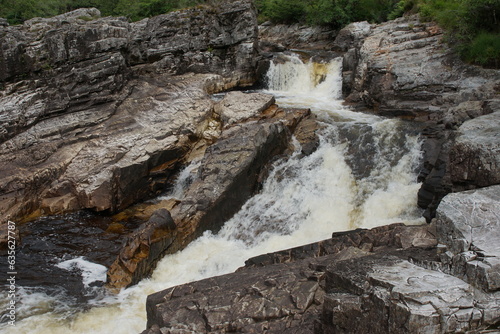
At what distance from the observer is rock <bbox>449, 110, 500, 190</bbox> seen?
7.19 metres

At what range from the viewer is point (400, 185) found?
424 inches

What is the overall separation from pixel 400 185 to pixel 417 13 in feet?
40.9

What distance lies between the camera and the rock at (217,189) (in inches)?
356

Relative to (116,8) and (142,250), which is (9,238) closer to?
(142,250)

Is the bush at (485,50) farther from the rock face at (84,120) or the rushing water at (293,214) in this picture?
the rock face at (84,120)

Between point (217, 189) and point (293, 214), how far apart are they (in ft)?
7.23

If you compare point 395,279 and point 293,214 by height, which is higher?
point 395,279

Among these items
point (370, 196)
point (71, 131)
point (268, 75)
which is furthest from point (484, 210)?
point (268, 75)

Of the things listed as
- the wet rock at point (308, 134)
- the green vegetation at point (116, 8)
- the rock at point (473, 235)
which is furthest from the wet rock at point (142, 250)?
the green vegetation at point (116, 8)

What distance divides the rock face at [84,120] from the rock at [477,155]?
28.3ft

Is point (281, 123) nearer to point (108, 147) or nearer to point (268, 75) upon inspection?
point (108, 147)

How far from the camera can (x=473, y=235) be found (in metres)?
4.78

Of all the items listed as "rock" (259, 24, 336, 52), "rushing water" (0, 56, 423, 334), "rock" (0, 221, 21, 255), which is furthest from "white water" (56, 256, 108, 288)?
"rock" (259, 24, 336, 52)

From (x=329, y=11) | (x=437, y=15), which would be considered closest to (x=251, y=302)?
(x=437, y=15)
